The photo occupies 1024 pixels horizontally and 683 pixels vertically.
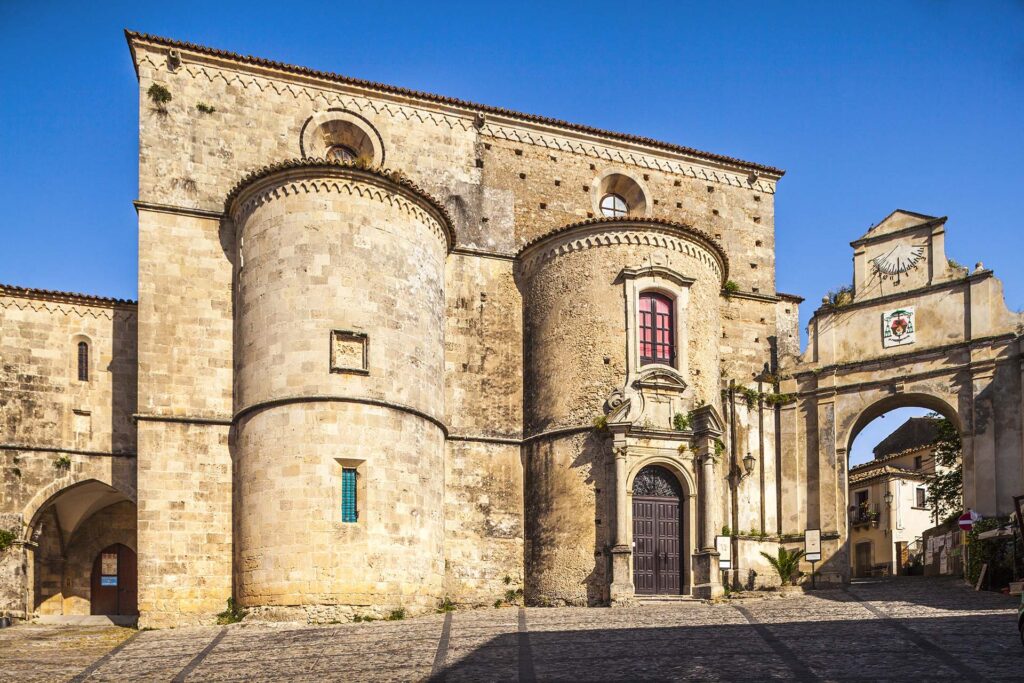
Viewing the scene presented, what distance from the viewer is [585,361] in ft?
86.1

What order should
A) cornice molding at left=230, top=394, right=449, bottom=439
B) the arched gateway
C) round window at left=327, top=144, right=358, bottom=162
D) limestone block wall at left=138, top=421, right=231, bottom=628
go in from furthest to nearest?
round window at left=327, top=144, right=358, bottom=162 < the arched gateway < limestone block wall at left=138, top=421, right=231, bottom=628 < cornice molding at left=230, top=394, right=449, bottom=439

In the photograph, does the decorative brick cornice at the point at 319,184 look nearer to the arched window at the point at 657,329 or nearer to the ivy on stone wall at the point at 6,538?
the arched window at the point at 657,329

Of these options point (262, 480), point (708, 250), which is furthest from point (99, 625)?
point (708, 250)

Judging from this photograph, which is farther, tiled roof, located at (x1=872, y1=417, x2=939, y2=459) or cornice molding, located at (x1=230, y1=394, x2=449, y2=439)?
tiled roof, located at (x1=872, y1=417, x2=939, y2=459)

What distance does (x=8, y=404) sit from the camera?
25.2 m

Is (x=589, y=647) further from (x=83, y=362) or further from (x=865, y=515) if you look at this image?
(x=865, y=515)

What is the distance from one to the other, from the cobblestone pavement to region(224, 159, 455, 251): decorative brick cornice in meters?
9.09

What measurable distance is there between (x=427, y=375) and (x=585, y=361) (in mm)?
3859

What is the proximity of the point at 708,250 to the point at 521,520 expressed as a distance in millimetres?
8180

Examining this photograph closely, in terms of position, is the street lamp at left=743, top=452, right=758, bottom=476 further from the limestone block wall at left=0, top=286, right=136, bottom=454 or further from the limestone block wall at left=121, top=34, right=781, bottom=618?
the limestone block wall at left=0, top=286, right=136, bottom=454

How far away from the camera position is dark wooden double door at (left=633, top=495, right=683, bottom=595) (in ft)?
83.7

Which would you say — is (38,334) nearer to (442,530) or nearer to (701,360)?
(442,530)

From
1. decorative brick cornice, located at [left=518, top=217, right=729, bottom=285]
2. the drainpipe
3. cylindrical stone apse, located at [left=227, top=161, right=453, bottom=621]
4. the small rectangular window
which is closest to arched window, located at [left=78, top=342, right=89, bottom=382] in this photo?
cylindrical stone apse, located at [left=227, top=161, right=453, bottom=621]

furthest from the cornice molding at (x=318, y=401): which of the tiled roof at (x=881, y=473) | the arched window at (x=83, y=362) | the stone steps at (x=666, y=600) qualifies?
the tiled roof at (x=881, y=473)
